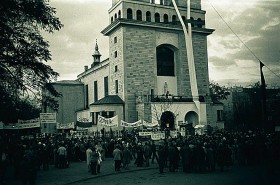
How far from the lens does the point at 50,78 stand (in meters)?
20.6

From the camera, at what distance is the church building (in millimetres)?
42281

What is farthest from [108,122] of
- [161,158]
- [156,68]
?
[156,68]

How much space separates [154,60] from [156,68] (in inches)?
44.8

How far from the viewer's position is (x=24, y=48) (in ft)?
62.0

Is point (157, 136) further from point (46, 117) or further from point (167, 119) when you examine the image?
point (167, 119)

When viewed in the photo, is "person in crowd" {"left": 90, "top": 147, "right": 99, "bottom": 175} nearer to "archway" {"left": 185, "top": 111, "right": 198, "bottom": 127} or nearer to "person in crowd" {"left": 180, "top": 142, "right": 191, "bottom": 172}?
"person in crowd" {"left": 180, "top": 142, "right": 191, "bottom": 172}

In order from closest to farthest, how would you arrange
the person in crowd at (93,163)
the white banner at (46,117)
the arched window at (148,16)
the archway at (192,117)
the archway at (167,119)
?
the person in crowd at (93,163), the white banner at (46,117), the archway at (167,119), the archway at (192,117), the arched window at (148,16)

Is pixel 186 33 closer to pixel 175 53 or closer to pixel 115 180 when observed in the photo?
pixel 175 53

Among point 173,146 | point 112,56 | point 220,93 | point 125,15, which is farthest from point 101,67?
point 173,146

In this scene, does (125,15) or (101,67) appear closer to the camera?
(125,15)

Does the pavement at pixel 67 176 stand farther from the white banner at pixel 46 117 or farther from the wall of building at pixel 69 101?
the wall of building at pixel 69 101

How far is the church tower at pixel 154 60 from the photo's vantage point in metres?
42.7

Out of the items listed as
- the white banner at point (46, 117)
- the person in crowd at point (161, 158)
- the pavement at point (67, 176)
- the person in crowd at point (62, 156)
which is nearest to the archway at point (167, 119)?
the pavement at point (67, 176)

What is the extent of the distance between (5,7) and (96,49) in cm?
5987
